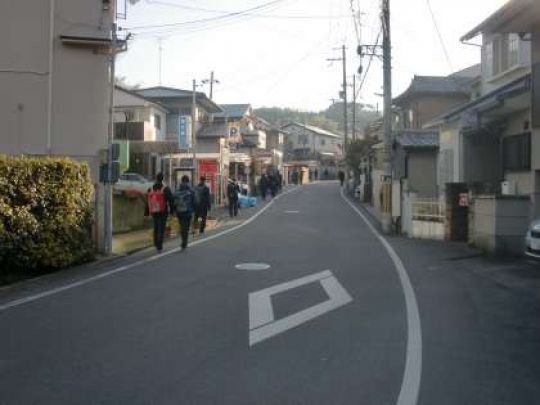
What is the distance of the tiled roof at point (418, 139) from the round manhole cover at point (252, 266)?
22.4 meters

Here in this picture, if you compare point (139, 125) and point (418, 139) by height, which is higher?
point (139, 125)

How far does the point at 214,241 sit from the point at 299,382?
13974 millimetres

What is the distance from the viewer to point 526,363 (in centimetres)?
731

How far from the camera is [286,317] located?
9508 millimetres

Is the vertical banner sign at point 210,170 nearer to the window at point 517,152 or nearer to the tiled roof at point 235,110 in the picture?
the window at point 517,152

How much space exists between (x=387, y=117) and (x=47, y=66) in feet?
39.0

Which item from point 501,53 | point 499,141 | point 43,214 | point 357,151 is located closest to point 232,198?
point 501,53

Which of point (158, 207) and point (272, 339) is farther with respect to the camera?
point (158, 207)

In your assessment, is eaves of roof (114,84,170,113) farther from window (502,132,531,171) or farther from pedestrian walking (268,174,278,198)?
window (502,132,531,171)

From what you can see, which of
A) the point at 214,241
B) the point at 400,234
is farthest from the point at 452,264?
the point at 400,234

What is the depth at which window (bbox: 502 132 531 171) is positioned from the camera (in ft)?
63.8

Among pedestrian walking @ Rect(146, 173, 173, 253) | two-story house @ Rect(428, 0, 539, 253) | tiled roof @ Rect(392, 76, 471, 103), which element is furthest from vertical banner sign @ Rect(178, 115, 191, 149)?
pedestrian walking @ Rect(146, 173, 173, 253)

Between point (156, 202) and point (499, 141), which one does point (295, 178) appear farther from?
point (156, 202)

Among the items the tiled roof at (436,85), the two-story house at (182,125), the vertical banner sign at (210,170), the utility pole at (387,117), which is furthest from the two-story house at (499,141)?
the tiled roof at (436,85)
